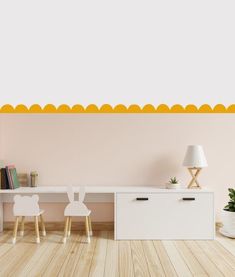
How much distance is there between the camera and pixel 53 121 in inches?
162

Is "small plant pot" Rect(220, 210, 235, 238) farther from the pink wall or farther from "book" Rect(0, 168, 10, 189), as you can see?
"book" Rect(0, 168, 10, 189)

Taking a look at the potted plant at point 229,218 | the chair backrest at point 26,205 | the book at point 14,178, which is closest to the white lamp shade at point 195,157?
the potted plant at point 229,218

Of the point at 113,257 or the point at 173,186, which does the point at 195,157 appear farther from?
the point at 113,257

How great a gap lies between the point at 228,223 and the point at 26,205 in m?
2.00

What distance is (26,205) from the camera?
3604mm

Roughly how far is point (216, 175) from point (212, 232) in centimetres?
69

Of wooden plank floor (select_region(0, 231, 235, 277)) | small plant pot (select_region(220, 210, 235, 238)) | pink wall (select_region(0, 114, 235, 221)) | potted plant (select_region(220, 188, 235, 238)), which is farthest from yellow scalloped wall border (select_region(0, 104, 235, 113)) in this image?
wooden plank floor (select_region(0, 231, 235, 277))

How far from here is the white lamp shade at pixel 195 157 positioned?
3832mm

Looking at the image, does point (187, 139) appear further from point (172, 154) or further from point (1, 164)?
point (1, 164)

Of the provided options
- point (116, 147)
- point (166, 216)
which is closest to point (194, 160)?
point (166, 216)

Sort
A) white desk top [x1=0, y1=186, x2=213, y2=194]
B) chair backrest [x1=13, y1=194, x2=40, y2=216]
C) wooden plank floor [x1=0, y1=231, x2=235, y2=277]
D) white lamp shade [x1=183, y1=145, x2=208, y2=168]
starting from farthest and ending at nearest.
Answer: white lamp shade [x1=183, y1=145, x2=208, y2=168] < white desk top [x1=0, y1=186, x2=213, y2=194] < chair backrest [x1=13, y1=194, x2=40, y2=216] < wooden plank floor [x1=0, y1=231, x2=235, y2=277]

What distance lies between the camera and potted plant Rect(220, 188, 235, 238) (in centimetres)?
373

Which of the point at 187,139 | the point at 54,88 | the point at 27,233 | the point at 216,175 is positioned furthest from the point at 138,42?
the point at 27,233

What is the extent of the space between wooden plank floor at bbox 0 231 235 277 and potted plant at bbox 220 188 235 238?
97 millimetres
